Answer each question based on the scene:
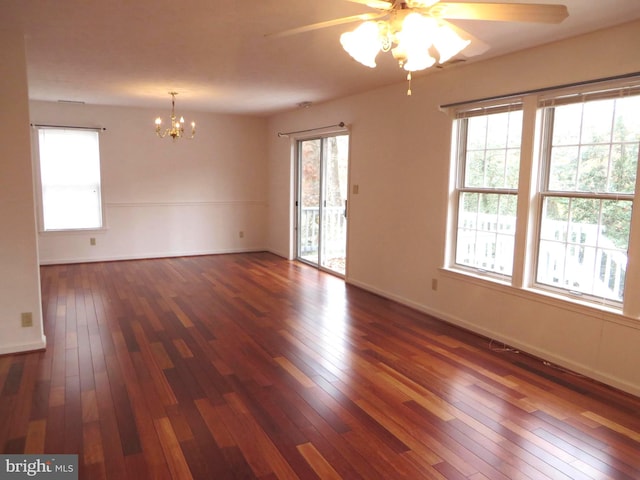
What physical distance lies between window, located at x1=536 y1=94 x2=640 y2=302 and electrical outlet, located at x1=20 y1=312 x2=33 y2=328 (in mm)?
4028

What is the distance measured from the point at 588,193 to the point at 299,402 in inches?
97.4

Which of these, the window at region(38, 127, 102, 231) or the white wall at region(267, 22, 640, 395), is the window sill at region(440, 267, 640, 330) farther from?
the window at region(38, 127, 102, 231)

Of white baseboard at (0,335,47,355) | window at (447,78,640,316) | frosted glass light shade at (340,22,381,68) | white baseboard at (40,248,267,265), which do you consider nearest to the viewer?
frosted glass light shade at (340,22,381,68)

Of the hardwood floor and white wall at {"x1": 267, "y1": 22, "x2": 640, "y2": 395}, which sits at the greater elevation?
white wall at {"x1": 267, "y1": 22, "x2": 640, "y2": 395}

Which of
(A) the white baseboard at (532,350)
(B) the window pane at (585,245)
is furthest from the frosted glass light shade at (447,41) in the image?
(A) the white baseboard at (532,350)

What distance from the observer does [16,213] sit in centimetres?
335

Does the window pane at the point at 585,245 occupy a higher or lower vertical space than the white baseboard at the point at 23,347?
higher

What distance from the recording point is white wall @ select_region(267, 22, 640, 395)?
3064mm

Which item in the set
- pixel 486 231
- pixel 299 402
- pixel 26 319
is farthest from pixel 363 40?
pixel 26 319

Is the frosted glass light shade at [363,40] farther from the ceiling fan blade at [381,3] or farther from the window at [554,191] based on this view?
the window at [554,191]

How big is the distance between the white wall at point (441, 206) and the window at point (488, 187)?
0.53 feet

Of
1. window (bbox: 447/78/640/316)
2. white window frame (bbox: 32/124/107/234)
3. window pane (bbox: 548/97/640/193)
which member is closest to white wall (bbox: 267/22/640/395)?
window (bbox: 447/78/640/316)

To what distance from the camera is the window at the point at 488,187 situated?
3.77 m

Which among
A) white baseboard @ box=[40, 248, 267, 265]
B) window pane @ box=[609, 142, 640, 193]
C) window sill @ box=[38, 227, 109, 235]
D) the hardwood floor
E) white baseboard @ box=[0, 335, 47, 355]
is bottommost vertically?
the hardwood floor
